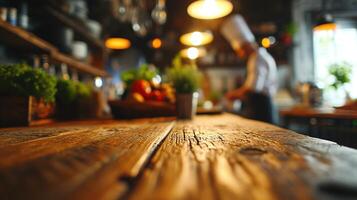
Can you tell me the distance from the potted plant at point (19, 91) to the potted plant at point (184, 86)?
2.28 feet

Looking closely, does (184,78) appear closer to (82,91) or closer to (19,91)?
(82,91)

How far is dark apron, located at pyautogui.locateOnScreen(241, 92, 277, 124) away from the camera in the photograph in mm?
2969

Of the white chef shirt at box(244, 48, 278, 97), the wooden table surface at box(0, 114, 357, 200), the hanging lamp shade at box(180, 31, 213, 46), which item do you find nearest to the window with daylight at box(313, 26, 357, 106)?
the white chef shirt at box(244, 48, 278, 97)

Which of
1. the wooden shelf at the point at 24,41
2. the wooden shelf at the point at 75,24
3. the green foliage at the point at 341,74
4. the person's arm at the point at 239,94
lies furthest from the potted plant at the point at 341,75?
the wooden shelf at the point at 24,41

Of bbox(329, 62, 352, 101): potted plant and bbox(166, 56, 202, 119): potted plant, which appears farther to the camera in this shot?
bbox(329, 62, 352, 101): potted plant

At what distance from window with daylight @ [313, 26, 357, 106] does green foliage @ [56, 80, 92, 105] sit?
526 cm

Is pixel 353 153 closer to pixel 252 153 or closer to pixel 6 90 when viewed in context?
pixel 252 153

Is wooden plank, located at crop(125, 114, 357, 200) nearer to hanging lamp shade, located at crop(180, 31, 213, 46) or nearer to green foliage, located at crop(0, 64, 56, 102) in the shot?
Result: green foliage, located at crop(0, 64, 56, 102)

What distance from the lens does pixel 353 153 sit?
0.38 metres

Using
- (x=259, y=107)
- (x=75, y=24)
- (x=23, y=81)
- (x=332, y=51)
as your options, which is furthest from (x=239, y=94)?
(x=332, y=51)

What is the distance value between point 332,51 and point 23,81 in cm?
614

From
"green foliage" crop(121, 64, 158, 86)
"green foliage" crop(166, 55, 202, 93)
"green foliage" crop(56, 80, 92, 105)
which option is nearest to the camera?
"green foliage" crop(56, 80, 92, 105)

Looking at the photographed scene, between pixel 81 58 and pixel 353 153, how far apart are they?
2439mm

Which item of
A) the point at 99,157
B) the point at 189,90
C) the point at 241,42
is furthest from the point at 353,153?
the point at 241,42
